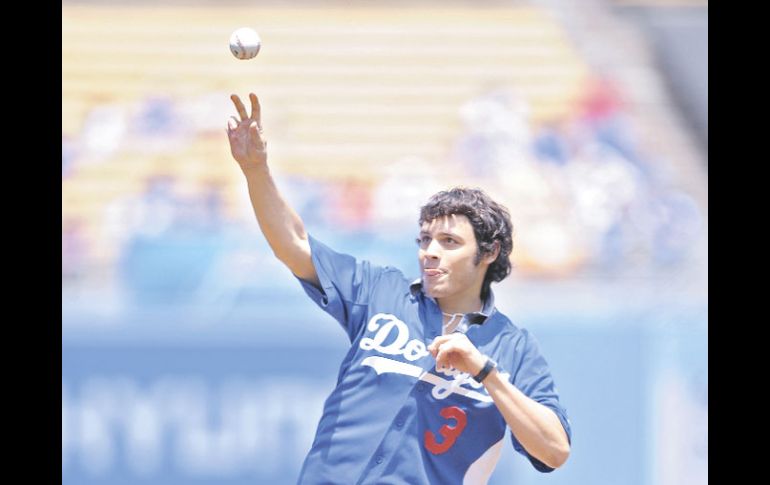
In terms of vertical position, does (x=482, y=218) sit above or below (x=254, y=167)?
below

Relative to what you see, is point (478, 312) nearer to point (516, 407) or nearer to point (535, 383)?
point (535, 383)

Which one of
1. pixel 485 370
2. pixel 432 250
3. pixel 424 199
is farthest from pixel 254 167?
pixel 424 199

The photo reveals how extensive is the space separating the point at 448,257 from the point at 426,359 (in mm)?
354

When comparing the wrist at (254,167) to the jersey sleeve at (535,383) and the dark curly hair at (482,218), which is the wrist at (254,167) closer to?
the dark curly hair at (482,218)

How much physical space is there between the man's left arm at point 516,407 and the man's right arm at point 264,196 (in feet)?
2.23

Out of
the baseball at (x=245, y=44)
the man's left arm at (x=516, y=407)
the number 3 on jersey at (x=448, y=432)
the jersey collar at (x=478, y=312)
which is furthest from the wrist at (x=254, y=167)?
the number 3 on jersey at (x=448, y=432)

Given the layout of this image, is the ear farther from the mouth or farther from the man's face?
the mouth

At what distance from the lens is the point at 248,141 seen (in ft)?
12.7

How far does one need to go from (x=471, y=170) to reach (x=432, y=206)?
17.3 ft

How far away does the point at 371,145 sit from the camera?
374 inches

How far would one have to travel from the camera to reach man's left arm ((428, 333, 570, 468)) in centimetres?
338

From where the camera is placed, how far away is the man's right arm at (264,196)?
385 cm

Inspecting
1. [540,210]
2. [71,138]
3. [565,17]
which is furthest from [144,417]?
[565,17]

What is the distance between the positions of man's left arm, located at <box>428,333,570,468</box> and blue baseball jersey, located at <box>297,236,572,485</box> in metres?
0.09
